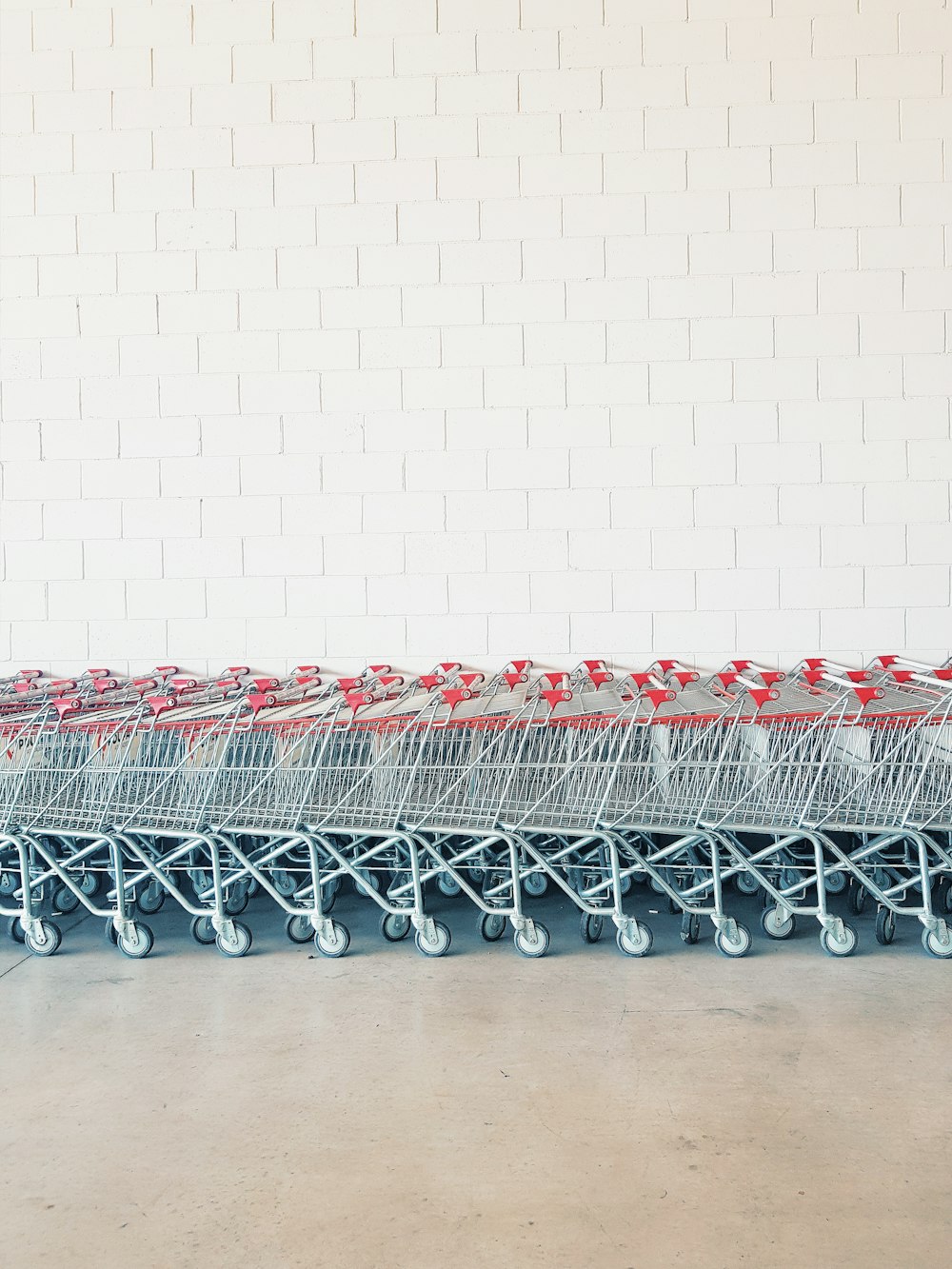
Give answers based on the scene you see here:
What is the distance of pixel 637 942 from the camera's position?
4.45 metres

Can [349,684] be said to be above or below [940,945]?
above

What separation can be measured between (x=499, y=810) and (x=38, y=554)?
3.33 meters

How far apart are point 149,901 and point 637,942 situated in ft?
7.59

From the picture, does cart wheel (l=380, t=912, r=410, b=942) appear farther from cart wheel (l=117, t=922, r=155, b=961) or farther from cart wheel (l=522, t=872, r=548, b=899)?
cart wheel (l=117, t=922, r=155, b=961)

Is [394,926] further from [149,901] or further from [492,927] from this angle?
[149,901]

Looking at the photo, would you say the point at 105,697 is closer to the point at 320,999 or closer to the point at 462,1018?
the point at 320,999

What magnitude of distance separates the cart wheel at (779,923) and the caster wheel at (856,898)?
0.52 metres

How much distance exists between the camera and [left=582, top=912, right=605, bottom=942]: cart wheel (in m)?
4.59

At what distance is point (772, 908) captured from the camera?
4.65 metres

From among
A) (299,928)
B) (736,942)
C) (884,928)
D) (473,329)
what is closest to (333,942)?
(299,928)

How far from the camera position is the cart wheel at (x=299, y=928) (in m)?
4.69

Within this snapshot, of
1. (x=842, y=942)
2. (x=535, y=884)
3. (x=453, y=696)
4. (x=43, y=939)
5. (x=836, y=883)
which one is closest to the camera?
(x=842, y=942)

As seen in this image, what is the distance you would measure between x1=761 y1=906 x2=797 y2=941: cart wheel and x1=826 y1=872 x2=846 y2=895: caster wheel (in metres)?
0.73

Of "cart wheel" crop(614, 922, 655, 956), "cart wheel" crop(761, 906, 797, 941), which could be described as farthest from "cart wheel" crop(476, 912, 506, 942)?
"cart wheel" crop(761, 906, 797, 941)
